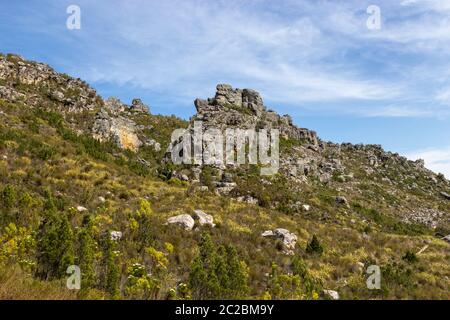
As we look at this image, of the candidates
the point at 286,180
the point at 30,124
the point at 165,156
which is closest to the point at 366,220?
the point at 286,180

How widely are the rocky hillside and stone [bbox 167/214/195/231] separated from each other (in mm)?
85

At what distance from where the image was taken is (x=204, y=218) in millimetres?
19953

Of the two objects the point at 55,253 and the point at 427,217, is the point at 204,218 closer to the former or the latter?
the point at 55,253

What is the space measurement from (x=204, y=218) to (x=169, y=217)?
6.46ft

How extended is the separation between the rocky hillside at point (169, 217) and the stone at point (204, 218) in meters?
0.10

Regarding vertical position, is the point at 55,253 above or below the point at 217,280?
above

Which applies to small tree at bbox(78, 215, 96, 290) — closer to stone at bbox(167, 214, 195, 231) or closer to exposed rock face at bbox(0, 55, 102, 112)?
stone at bbox(167, 214, 195, 231)

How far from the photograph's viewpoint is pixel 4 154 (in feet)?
70.6

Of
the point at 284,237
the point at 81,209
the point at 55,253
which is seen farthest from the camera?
the point at 284,237

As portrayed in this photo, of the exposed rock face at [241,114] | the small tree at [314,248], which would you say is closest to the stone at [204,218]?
the small tree at [314,248]

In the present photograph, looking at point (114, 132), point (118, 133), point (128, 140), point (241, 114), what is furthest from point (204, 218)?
point (241, 114)
